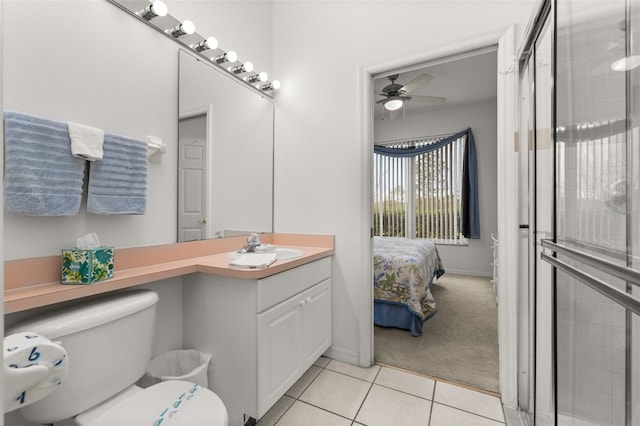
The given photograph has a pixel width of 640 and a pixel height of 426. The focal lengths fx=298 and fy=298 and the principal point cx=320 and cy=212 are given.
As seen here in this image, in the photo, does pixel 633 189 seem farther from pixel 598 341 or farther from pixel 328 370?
pixel 328 370

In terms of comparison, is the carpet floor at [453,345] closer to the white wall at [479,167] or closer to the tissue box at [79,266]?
the white wall at [479,167]

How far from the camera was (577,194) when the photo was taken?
3.29 feet

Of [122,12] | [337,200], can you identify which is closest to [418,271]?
[337,200]

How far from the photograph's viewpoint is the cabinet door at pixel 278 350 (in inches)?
55.4

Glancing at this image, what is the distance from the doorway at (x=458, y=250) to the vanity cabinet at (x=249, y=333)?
2.85 ft

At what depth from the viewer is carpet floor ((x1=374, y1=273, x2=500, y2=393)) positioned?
194cm

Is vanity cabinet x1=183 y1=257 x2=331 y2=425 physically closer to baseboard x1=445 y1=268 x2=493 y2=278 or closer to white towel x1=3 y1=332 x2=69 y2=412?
white towel x1=3 y1=332 x2=69 y2=412

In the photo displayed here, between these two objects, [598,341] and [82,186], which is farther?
[82,186]

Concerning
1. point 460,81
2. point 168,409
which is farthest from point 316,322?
point 460,81

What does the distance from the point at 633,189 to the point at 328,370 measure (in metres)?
1.80

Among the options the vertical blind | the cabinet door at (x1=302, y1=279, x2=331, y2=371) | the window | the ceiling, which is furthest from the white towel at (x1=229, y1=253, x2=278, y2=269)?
the vertical blind

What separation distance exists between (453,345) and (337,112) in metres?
1.98

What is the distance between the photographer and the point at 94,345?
41.4 inches

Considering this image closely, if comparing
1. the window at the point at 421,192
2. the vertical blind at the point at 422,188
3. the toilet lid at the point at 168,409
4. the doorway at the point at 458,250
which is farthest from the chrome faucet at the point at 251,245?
the vertical blind at the point at 422,188
